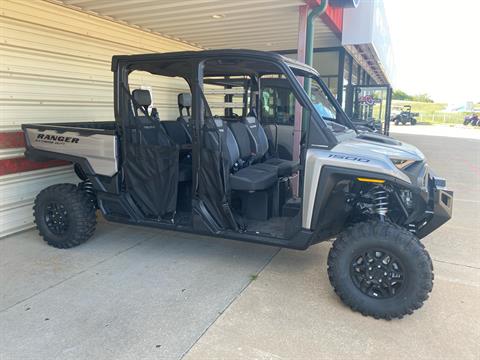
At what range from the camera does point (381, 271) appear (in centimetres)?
286

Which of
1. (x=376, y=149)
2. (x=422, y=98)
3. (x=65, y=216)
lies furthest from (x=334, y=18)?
(x=422, y=98)

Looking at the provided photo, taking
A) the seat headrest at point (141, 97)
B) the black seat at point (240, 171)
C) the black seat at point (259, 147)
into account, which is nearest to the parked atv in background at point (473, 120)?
the black seat at point (259, 147)

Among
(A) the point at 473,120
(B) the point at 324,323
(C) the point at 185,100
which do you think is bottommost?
(B) the point at 324,323

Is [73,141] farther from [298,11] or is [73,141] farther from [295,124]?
[298,11]

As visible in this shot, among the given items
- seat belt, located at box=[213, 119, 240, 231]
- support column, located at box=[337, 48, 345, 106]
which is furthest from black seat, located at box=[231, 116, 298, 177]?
support column, located at box=[337, 48, 345, 106]

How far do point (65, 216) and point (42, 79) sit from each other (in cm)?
185

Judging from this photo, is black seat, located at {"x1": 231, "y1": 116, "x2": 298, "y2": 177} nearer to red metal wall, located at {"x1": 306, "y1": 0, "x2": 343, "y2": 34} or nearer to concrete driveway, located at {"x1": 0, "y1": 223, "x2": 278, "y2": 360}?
concrete driveway, located at {"x1": 0, "y1": 223, "x2": 278, "y2": 360}

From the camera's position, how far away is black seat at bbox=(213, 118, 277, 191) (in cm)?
348

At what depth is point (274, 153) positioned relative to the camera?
201 inches

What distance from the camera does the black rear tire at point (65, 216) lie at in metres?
3.95

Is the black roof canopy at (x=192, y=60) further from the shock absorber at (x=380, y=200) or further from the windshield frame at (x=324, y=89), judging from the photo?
the shock absorber at (x=380, y=200)

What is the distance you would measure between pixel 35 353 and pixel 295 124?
4.53 meters

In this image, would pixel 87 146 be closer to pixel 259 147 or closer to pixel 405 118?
pixel 259 147

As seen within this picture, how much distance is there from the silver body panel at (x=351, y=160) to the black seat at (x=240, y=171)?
58cm
